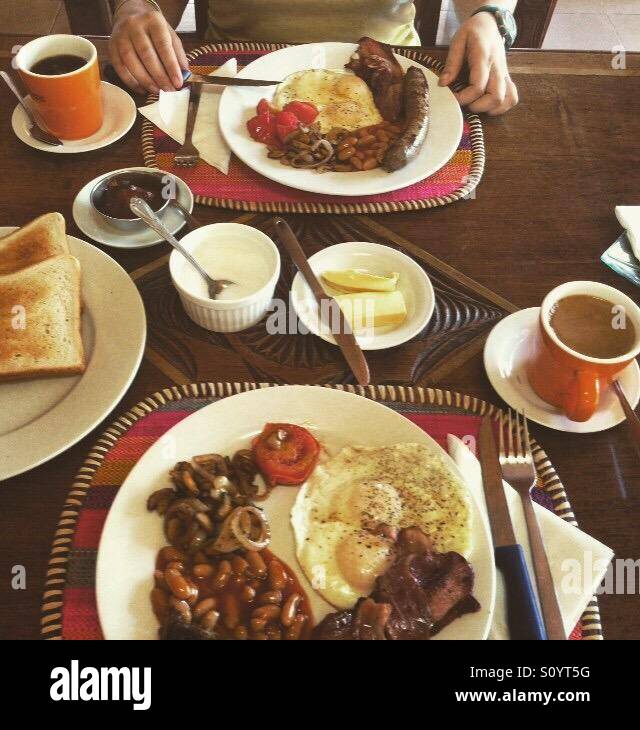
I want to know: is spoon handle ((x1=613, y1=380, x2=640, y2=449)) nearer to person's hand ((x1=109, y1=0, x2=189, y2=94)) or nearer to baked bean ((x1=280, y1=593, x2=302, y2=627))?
baked bean ((x1=280, y1=593, x2=302, y2=627))

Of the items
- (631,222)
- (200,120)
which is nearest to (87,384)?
(200,120)

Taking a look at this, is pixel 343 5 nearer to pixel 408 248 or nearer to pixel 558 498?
pixel 408 248

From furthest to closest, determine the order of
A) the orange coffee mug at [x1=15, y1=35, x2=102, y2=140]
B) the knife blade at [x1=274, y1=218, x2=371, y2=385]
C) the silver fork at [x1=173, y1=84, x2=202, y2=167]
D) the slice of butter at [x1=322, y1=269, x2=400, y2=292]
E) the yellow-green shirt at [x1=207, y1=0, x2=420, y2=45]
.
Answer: the yellow-green shirt at [x1=207, y1=0, x2=420, y2=45], the silver fork at [x1=173, y1=84, x2=202, y2=167], the orange coffee mug at [x1=15, y1=35, x2=102, y2=140], the slice of butter at [x1=322, y1=269, x2=400, y2=292], the knife blade at [x1=274, y1=218, x2=371, y2=385]

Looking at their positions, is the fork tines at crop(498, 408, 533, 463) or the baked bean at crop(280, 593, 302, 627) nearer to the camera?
the baked bean at crop(280, 593, 302, 627)

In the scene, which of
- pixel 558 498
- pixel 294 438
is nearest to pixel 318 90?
pixel 294 438

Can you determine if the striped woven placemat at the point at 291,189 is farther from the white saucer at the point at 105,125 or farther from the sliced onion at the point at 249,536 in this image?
the sliced onion at the point at 249,536

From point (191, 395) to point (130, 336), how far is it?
0.63ft

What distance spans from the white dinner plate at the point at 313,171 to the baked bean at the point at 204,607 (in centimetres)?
113

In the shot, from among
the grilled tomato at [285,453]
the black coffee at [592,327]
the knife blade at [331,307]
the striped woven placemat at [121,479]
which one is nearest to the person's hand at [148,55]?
the knife blade at [331,307]

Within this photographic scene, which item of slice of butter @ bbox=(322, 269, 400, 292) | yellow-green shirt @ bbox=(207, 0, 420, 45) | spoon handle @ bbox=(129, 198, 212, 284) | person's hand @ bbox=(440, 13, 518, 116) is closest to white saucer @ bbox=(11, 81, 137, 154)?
spoon handle @ bbox=(129, 198, 212, 284)

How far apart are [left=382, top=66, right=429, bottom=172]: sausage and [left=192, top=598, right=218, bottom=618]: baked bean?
128cm

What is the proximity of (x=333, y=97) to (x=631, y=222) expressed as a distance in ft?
3.27

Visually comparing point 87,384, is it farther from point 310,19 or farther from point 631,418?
point 310,19

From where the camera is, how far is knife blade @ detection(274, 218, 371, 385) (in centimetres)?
143
